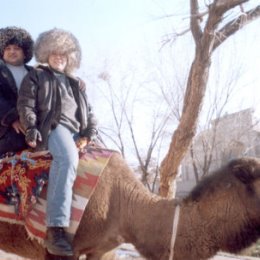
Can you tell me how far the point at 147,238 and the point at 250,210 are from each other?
962 mm

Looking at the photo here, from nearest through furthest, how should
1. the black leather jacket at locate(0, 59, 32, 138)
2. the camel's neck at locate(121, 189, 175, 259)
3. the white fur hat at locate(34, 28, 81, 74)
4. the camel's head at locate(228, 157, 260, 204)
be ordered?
the camel's head at locate(228, 157, 260, 204) < the camel's neck at locate(121, 189, 175, 259) < the black leather jacket at locate(0, 59, 32, 138) < the white fur hat at locate(34, 28, 81, 74)

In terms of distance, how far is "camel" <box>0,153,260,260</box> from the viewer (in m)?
3.54

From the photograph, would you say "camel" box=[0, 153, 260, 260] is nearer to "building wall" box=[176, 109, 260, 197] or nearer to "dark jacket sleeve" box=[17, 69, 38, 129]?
"dark jacket sleeve" box=[17, 69, 38, 129]

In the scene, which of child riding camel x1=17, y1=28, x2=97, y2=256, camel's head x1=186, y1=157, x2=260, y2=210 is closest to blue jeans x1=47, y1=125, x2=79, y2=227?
child riding camel x1=17, y1=28, x2=97, y2=256

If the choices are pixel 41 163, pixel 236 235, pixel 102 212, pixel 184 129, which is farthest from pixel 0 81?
pixel 184 129

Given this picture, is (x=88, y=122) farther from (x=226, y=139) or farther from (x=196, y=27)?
(x=226, y=139)

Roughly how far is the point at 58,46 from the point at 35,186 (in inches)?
60.3

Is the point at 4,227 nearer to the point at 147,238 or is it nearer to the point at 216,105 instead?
the point at 147,238

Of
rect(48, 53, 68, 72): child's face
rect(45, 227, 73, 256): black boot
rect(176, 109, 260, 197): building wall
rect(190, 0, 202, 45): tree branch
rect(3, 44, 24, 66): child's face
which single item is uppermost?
rect(190, 0, 202, 45): tree branch

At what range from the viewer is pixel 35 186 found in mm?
4086

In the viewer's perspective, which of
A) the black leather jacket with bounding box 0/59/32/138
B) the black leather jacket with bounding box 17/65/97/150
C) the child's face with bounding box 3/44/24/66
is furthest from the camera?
the child's face with bounding box 3/44/24/66

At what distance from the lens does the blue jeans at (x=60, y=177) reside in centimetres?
376

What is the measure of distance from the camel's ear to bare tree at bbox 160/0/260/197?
18.3 ft

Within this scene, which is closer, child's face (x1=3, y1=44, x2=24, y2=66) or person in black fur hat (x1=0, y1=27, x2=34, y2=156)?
person in black fur hat (x1=0, y1=27, x2=34, y2=156)
